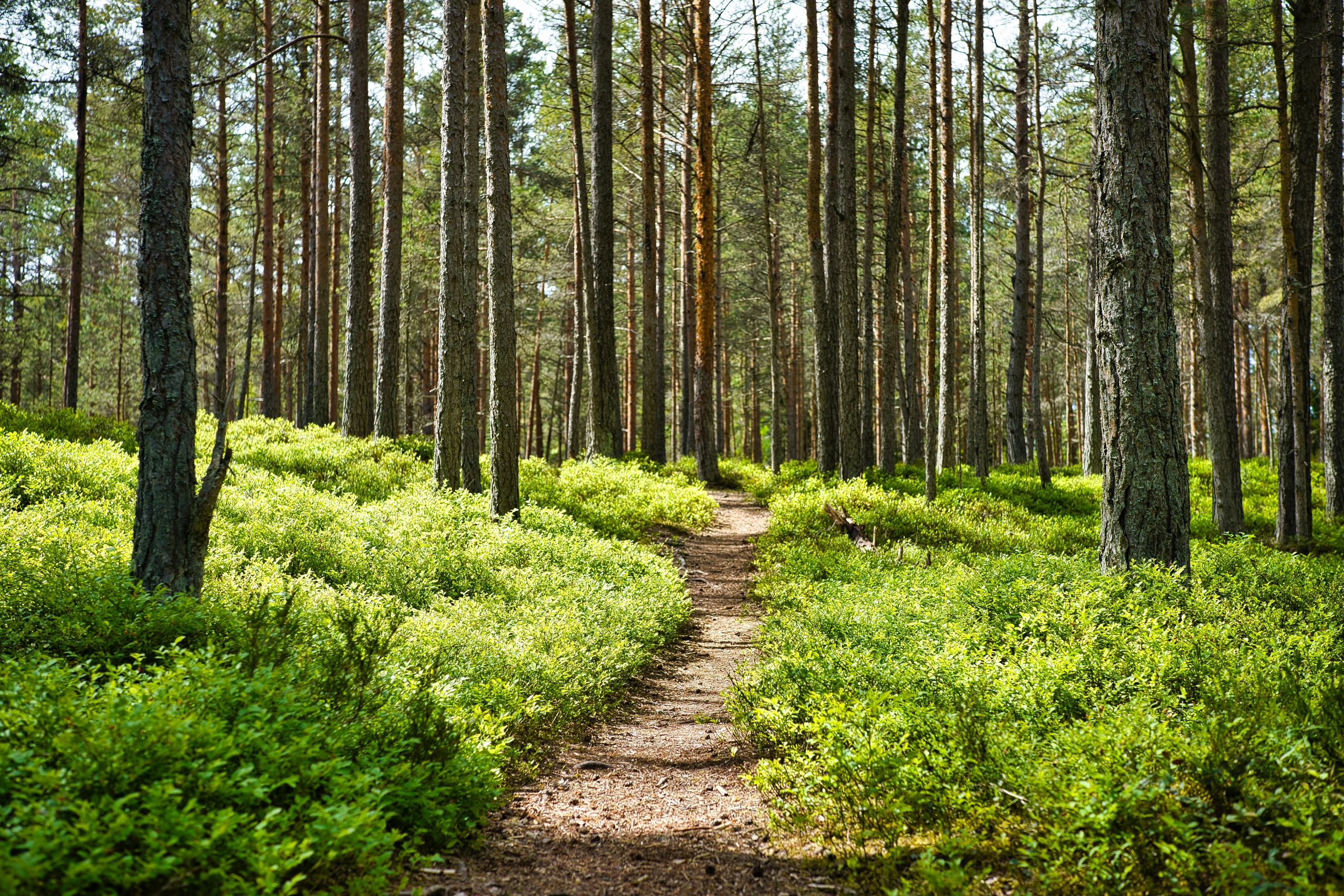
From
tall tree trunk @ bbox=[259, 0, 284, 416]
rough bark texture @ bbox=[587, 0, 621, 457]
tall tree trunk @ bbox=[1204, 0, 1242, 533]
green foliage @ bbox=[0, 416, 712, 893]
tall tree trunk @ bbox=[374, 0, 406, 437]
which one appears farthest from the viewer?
tall tree trunk @ bbox=[259, 0, 284, 416]

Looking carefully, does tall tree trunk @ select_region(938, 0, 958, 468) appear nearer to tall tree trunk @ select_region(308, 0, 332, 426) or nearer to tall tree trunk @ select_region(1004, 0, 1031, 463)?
tall tree trunk @ select_region(1004, 0, 1031, 463)

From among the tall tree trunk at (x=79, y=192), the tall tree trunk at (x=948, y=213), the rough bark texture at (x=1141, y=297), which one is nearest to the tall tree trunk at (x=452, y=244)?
the rough bark texture at (x=1141, y=297)

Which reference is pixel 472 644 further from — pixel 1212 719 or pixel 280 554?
pixel 1212 719

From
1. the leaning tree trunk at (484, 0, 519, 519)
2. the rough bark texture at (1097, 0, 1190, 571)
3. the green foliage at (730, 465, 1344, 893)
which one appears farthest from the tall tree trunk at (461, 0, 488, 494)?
the rough bark texture at (1097, 0, 1190, 571)

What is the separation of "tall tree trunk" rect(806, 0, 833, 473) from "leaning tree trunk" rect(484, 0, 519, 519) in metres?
7.65

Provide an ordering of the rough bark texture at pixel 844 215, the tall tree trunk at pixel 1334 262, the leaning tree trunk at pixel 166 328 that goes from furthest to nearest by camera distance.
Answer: the rough bark texture at pixel 844 215, the tall tree trunk at pixel 1334 262, the leaning tree trunk at pixel 166 328

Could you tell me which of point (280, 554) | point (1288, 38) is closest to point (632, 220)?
point (1288, 38)

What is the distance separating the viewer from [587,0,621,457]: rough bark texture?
1596 centimetres

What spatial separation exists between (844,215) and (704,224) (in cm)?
341

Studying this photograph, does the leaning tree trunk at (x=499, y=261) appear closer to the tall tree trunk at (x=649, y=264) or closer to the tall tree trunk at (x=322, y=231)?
the tall tree trunk at (x=649, y=264)

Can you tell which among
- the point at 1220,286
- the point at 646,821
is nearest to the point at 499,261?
the point at 646,821

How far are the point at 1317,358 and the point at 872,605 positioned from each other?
42051 millimetres

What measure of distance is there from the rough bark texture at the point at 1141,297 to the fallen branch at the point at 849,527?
15.8 ft

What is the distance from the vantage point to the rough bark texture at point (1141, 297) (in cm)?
635
